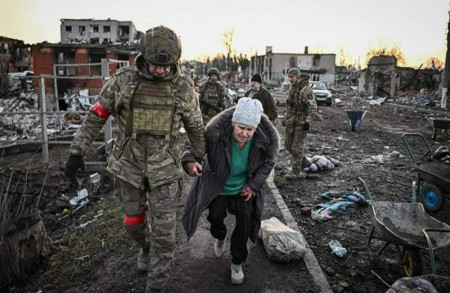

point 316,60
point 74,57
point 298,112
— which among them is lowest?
point 298,112

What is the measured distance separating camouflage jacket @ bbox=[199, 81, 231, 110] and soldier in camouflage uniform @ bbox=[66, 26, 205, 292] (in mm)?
4490

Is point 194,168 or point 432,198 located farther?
point 432,198

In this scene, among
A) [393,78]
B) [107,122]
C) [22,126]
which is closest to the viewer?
[107,122]

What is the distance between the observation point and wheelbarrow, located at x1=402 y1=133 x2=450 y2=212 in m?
4.85

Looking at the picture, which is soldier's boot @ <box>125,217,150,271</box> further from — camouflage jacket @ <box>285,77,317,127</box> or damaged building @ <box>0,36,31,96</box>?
damaged building @ <box>0,36,31,96</box>

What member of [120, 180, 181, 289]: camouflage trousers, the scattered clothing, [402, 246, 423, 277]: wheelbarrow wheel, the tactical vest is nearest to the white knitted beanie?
the tactical vest

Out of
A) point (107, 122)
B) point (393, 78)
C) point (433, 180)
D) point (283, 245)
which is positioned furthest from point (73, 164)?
point (393, 78)

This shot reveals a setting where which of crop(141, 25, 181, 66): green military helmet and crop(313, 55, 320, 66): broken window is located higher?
crop(313, 55, 320, 66): broken window

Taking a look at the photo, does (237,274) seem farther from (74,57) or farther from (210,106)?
(74,57)

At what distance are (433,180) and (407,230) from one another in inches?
71.0

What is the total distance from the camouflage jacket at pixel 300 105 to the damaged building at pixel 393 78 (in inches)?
1171

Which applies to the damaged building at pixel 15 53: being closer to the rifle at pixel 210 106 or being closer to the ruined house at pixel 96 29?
the ruined house at pixel 96 29

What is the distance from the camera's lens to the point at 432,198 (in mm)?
5168

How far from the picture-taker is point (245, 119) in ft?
9.18
